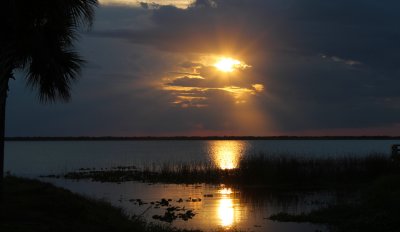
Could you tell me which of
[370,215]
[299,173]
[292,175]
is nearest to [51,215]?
[370,215]

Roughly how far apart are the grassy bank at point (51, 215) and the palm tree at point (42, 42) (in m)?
1.75

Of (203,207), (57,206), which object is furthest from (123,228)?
(203,207)

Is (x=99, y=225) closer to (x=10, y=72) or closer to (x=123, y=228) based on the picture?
(x=123, y=228)

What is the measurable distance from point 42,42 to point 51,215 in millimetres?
4837

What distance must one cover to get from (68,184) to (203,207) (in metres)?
17.3

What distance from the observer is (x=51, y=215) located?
14266mm

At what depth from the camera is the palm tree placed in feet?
43.5

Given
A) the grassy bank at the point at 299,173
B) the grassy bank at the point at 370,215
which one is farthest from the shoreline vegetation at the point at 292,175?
the grassy bank at the point at 370,215

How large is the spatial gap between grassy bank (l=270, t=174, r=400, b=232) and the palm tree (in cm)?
1069

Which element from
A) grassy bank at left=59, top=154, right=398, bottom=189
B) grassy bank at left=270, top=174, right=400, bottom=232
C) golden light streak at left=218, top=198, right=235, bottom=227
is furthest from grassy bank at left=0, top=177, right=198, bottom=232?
grassy bank at left=59, top=154, right=398, bottom=189

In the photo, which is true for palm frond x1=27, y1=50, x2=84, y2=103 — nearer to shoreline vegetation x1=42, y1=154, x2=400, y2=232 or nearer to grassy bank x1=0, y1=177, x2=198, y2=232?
grassy bank x1=0, y1=177, x2=198, y2=232

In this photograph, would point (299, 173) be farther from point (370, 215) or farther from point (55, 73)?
point (55, 73)

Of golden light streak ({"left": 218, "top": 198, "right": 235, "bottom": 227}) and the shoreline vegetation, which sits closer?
golden light streak ({"left": 218, "top": 198, "right": 235, "bottom": 227})

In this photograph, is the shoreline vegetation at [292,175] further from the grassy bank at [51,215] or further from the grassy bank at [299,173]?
the grassy bank at [51,215]
